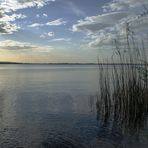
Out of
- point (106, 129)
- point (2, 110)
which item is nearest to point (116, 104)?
point (106, 129)

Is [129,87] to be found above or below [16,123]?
above

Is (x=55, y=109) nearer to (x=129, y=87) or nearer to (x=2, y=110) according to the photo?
(x=2, y=110)

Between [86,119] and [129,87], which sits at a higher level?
[129,87]

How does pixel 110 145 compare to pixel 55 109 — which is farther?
pixel 55 109

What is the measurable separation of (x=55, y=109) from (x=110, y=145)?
20.0 feet

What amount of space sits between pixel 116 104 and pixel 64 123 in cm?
261

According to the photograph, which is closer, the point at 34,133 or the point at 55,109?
the point at 34,133

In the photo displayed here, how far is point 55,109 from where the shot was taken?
14633 millimetres

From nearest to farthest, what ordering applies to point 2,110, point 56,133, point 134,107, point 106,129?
1. point 56,133
2. point 106,129
3. point 134,107
4. point 2,110

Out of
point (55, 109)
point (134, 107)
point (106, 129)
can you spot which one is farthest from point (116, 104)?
point (55, 109)

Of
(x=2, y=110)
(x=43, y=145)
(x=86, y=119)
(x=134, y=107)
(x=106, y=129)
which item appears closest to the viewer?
(x=43, y=145)

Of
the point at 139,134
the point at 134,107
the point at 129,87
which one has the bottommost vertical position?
the point at 139,134

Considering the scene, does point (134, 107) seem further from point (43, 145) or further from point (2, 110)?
point (2, 110)

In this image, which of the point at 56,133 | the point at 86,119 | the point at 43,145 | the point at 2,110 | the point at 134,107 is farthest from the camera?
the point at 2,110
